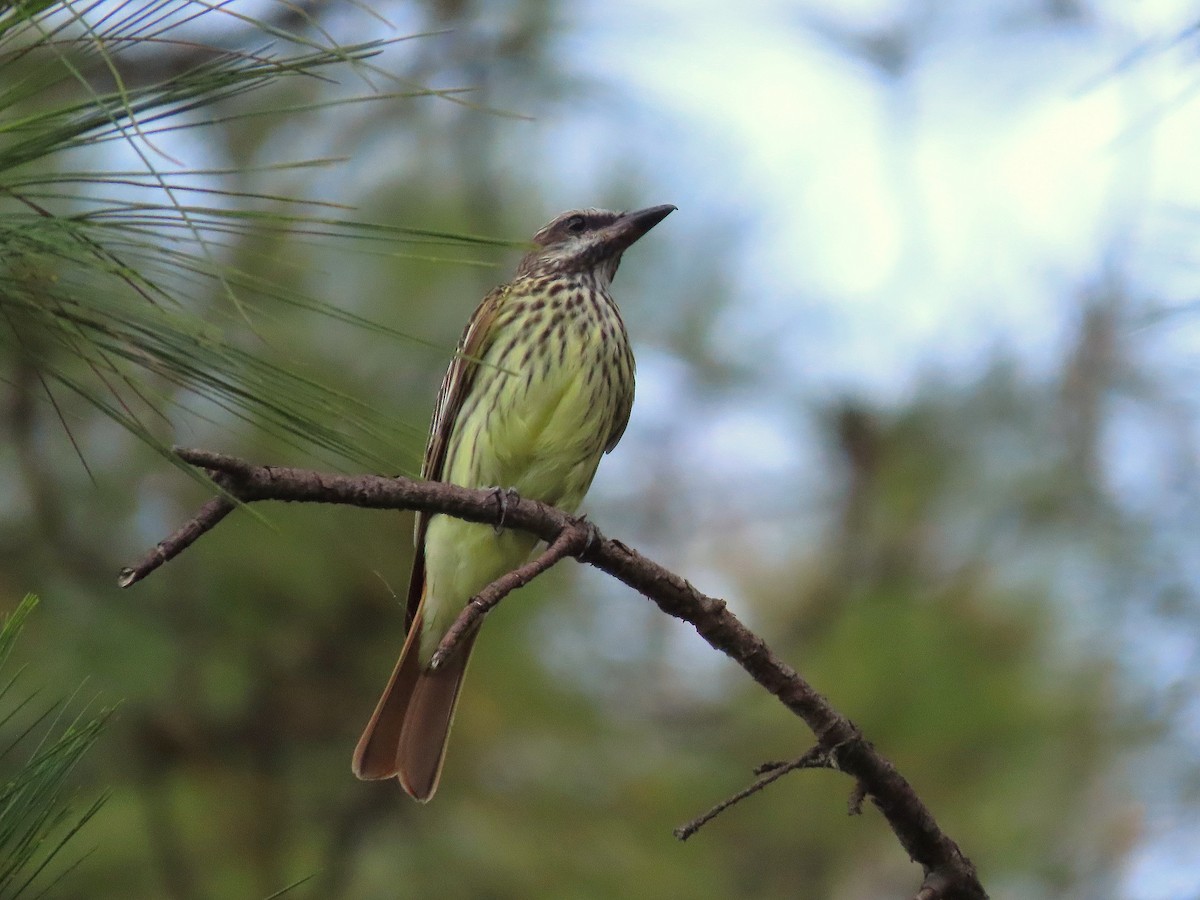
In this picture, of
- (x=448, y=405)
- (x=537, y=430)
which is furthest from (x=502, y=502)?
(x=448, y=405)

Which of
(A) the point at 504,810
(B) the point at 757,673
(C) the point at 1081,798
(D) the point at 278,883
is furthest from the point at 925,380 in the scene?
(B) the point at 757,673

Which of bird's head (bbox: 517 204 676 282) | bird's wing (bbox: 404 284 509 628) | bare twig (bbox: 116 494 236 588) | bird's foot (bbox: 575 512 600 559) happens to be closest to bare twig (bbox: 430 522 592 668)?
bird's foot (bbox: 575 512 600 559)

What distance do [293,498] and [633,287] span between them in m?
3.84

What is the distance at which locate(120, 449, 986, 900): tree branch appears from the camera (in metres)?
1.78

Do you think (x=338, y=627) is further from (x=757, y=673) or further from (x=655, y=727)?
(x=757, y=673)

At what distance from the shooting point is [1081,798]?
439 cm

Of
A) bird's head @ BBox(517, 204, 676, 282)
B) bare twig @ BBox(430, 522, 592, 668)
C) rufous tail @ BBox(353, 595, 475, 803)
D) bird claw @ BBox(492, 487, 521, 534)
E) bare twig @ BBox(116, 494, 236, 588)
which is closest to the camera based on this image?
bare twig @ BBox(116, 494, 236, 588)

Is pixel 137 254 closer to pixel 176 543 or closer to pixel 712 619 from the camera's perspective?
pixel 176 543

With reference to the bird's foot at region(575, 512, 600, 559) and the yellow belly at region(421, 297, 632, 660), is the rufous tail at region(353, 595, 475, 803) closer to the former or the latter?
the yellow belly at region(421, 297, 632, 660)

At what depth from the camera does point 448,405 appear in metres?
3.51

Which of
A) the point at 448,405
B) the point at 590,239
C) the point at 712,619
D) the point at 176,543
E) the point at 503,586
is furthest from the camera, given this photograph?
the point at 590,239

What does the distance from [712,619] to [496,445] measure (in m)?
1.36

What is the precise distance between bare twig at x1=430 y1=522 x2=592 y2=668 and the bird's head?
5.33ft

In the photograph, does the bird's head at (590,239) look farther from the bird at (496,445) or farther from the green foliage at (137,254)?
the green foliage at (137,254)
